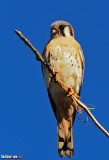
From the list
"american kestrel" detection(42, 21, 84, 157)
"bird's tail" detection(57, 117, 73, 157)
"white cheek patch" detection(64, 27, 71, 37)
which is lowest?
"bird's tail" detection(57, 117, 73, 157)

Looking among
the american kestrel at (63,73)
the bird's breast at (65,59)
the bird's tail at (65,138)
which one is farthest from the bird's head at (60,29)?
the bird's tail at (65,138)

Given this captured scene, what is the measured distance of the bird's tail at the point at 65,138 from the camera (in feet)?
19.3

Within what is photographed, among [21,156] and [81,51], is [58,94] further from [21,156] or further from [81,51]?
[21,156]

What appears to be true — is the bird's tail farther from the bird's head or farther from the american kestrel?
the bird's head

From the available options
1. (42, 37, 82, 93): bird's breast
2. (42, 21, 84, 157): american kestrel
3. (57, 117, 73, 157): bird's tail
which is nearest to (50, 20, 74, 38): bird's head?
(42, 21, 84, 157): american kestrel

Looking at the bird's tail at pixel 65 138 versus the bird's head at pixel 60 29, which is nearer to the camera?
the bird's tail at pixel 65 138

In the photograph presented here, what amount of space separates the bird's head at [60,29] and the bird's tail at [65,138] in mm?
1522

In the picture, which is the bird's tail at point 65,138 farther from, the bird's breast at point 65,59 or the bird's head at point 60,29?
the bird's head at point 60,29

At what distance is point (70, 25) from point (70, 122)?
5.70 ft

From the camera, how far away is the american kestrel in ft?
18.4

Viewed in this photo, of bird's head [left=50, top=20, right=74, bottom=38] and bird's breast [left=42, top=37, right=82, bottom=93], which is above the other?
bird's head [left=50, top=20, right=74, bottom=38]

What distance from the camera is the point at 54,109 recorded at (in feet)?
20.3

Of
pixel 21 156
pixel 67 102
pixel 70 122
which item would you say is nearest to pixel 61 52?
pixel 67 102

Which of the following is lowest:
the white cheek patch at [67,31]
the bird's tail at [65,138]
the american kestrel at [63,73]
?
the bird's tail at [65,138]
